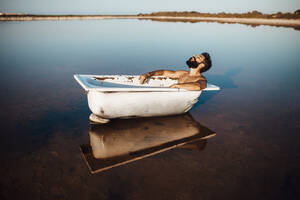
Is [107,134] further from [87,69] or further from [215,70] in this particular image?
[215,70]

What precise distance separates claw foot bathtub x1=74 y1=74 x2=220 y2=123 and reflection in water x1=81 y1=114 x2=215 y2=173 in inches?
9.7

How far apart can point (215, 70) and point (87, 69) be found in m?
6.91

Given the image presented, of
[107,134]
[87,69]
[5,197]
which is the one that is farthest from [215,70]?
[5,197]

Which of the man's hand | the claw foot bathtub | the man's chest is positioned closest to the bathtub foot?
the claw foot bathtub

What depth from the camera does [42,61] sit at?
1192cm

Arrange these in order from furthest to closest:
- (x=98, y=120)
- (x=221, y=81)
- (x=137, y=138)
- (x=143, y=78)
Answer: (x=221, y=81), (x=143, y=78), (x=98, y=120), (x=137, y=138)

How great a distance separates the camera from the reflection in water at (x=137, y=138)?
3.99 m

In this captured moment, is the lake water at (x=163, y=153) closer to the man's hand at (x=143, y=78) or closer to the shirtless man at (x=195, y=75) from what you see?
the shirtless man at (x=195, y=75)

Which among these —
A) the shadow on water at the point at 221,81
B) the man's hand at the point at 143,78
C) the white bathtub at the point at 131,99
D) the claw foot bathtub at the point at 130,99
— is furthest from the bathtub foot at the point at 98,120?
the shadow on water at the point at 221,81

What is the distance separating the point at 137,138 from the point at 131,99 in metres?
0.88

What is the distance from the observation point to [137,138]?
182 inches

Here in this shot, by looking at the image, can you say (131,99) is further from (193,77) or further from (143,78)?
(193,77)

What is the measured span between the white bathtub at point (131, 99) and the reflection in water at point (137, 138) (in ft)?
0.86

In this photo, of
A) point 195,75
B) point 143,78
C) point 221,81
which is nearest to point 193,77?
point 195,75
